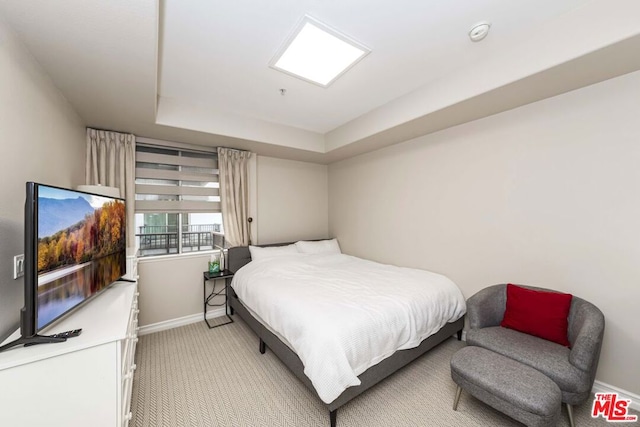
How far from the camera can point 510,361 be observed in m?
1.73

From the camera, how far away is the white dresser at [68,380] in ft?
3.17

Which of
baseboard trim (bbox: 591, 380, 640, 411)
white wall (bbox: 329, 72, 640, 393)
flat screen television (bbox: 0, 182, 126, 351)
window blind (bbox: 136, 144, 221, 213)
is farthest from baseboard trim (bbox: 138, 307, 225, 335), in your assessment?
baseboard trim (bbox: 591, 380, 640, 411)

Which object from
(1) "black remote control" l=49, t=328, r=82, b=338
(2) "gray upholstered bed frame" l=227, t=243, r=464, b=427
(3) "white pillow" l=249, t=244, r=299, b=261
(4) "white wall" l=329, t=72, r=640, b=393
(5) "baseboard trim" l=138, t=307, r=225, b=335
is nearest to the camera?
(1) "black remote control" l=49, t=328, r=82, b=338

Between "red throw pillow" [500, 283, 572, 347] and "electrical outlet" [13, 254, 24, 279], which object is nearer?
"electrical outlet" [13, 254, 24, 279]

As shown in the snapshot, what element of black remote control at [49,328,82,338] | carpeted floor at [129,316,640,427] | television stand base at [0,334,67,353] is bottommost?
carpeted floor at [129,316,640,427]

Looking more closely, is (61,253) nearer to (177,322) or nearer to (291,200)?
(177,322)

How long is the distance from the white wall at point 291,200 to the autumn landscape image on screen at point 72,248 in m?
2.20

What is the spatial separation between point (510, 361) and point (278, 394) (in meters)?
1.75

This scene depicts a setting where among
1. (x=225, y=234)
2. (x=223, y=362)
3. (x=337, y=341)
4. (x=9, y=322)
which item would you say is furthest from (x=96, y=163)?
(x=337, y=341)

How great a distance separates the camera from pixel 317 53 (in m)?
2.00

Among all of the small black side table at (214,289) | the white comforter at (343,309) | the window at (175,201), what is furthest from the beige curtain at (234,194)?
the white comforter at (343,309)

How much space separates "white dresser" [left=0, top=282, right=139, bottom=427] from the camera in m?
0.97

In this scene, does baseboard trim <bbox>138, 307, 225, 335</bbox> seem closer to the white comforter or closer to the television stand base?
the white comforter

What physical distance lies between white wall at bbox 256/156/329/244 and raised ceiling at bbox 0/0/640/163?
52.4 inches
